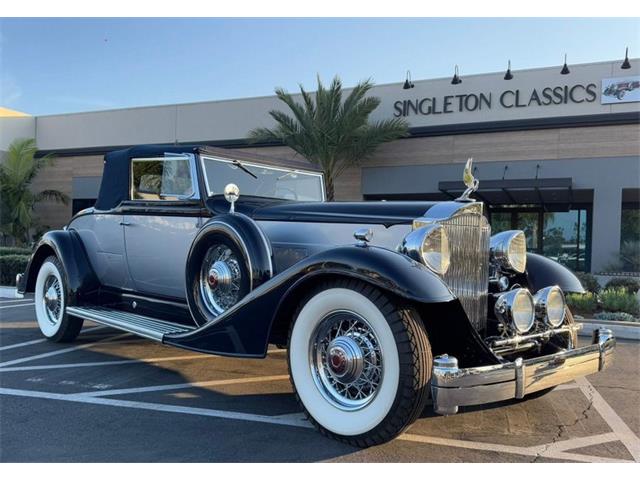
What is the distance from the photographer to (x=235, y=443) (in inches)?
118

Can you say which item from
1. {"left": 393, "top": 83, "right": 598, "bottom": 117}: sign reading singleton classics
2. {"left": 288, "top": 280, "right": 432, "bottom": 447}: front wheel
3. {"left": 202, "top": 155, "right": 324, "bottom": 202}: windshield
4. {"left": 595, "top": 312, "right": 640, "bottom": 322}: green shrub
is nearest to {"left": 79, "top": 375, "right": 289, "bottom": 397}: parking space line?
{"left": 288, "top": 280, "right": 432, "bottom": 447}: front wheel

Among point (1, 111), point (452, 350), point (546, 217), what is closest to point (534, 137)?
point (546, 217)

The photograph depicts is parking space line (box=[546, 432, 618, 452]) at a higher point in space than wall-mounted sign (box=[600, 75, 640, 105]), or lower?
lower

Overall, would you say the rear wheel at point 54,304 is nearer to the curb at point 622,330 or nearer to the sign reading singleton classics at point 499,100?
the curb at point 622,330

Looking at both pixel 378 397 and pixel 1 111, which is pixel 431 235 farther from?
pixel 1 111

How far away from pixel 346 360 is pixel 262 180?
2.50m

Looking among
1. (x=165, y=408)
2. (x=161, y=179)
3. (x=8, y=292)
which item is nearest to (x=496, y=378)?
(x=165, y=408)

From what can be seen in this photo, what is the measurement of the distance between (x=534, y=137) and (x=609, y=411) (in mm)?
12582

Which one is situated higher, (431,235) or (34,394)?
(431,235)

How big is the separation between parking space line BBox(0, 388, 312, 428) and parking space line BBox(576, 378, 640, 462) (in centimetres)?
182

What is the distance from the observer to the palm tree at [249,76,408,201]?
50.4ft

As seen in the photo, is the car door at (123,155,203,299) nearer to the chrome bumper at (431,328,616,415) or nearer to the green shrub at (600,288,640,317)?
the chrome bumper at (431,328,616,415)

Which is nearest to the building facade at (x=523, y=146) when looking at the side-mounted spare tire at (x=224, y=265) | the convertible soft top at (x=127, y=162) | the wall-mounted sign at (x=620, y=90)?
the wall-mounted sign at (x=620, y=90)

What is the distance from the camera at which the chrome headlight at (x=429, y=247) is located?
10.4 ft
